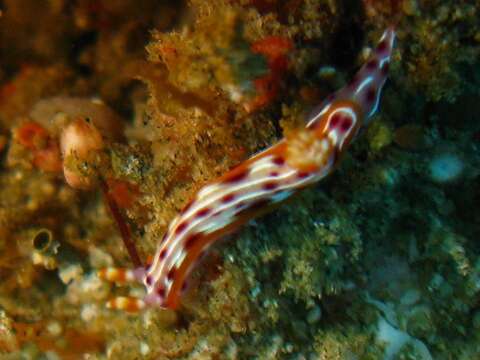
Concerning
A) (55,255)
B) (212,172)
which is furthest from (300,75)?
(55,255)

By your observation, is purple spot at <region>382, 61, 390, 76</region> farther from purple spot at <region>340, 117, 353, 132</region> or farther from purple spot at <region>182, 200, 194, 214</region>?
purple spot at <region>182, 200, 194, 214</region>

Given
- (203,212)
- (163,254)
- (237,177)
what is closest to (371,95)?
(237,177)

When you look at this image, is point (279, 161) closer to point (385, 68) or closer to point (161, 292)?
point (385, 68)

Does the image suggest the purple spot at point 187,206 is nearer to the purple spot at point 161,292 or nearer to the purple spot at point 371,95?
the purple spot at point 161,292

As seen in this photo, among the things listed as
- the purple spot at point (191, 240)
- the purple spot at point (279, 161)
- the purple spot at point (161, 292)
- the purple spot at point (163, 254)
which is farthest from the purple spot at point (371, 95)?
the purple spot at point (161, 292)

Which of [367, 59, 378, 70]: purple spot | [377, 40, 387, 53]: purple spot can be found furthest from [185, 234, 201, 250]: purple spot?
[377, 40, 387, 53]: purple spot

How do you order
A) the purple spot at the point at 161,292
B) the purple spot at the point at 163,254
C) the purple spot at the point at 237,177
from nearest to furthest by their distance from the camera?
the purple spot at the point at 237,177 → the purple spot at the point at 163,254 → the purple spot at the point at 161,292

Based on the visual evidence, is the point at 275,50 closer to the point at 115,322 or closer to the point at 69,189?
the point at 69,189
